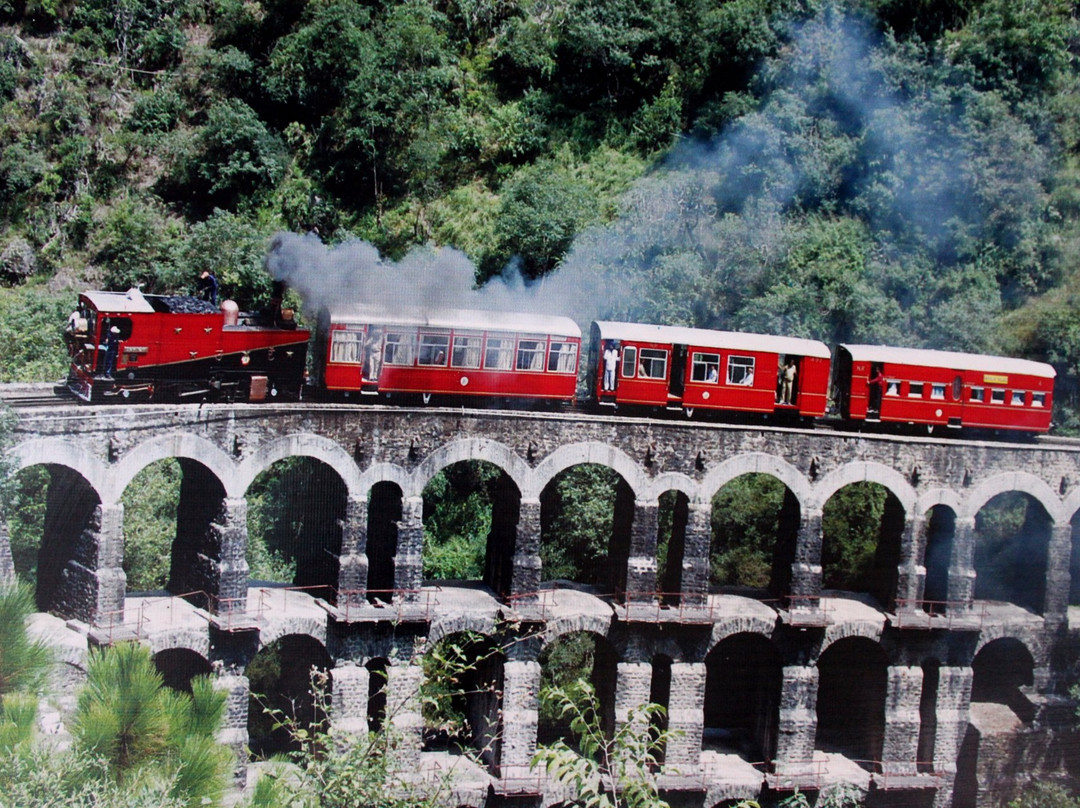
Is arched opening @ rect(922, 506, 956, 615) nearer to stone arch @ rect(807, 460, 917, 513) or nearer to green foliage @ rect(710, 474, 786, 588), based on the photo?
stone arch @ rect(807, 460, 917, 513)

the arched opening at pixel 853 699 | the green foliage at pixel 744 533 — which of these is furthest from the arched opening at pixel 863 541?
the green foliage at pixel 744 533

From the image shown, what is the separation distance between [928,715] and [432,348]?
1738 cm

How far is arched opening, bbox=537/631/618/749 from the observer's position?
115ft

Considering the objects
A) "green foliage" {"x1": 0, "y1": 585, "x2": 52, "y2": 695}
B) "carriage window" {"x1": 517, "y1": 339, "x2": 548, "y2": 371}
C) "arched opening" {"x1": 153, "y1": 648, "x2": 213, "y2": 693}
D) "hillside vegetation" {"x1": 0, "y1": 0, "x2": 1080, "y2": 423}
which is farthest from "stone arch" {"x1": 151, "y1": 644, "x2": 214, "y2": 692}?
"hillside vegetation" {"x1": 0, "y1": 0, "x2": 1080, "y2": 423}

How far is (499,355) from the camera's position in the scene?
34.1 metres

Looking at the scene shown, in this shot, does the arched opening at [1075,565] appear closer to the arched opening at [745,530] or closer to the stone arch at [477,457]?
the arched opening at [745,530]

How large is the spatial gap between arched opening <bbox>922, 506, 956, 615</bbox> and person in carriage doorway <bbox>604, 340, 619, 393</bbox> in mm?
10549

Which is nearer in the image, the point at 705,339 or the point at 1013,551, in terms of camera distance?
the point at 705,339

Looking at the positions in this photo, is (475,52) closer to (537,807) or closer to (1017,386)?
(1017,386)

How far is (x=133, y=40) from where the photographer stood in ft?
193

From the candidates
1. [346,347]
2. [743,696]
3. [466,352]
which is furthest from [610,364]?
[743,696]

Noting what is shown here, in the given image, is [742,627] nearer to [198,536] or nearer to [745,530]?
[745,530]

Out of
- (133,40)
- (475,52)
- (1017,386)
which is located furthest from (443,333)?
(133,40)

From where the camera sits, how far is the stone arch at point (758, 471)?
34719 millimetres
